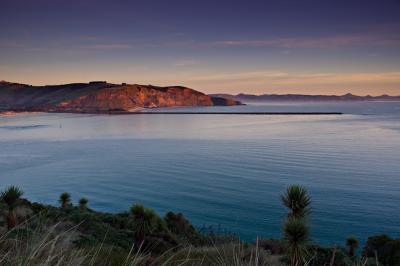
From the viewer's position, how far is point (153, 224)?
15.4 metres

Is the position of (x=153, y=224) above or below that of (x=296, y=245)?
below

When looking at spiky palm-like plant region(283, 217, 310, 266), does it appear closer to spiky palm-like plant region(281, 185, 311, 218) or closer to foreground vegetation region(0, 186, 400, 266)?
foreground vegetation region(0, 186, 400, 266)

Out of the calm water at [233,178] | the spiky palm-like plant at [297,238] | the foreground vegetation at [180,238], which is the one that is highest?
the spiky palm-like plant at [297,238]

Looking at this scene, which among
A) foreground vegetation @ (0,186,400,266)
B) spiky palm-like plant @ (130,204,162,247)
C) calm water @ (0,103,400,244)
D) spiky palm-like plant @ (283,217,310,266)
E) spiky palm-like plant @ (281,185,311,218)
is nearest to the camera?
spiky palm-like plant @ (283,217,310,266)

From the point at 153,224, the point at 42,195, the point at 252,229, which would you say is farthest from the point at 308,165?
the point at 153,224

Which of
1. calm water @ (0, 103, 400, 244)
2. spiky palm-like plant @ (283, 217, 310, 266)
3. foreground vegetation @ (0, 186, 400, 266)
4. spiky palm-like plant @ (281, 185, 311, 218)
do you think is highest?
spiky palm-like plant @ (281, 185, 311, 218)

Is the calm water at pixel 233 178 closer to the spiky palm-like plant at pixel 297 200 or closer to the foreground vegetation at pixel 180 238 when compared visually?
the foreground vegetation at pixel 180 238

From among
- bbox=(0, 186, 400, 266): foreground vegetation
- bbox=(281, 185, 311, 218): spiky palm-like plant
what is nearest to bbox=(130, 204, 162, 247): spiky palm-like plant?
bbox=(0, 186, 400, 266): foreground vegetation

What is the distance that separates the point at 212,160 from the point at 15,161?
2840 centimetres

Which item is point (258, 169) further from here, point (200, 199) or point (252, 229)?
point (252, 229)

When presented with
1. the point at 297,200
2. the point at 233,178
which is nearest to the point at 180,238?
the point at 297,200

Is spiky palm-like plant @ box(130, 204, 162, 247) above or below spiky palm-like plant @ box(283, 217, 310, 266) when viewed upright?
below

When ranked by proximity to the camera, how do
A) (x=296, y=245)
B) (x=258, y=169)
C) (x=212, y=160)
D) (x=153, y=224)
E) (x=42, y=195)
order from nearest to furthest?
(x=296, y=245), (x=153, y=224), (x=42, y=195), (x=258, y=169), (x=212, y=160)

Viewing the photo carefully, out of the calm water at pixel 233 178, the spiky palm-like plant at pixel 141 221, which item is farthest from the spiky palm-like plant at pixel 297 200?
the calm water at pixel 233 178
